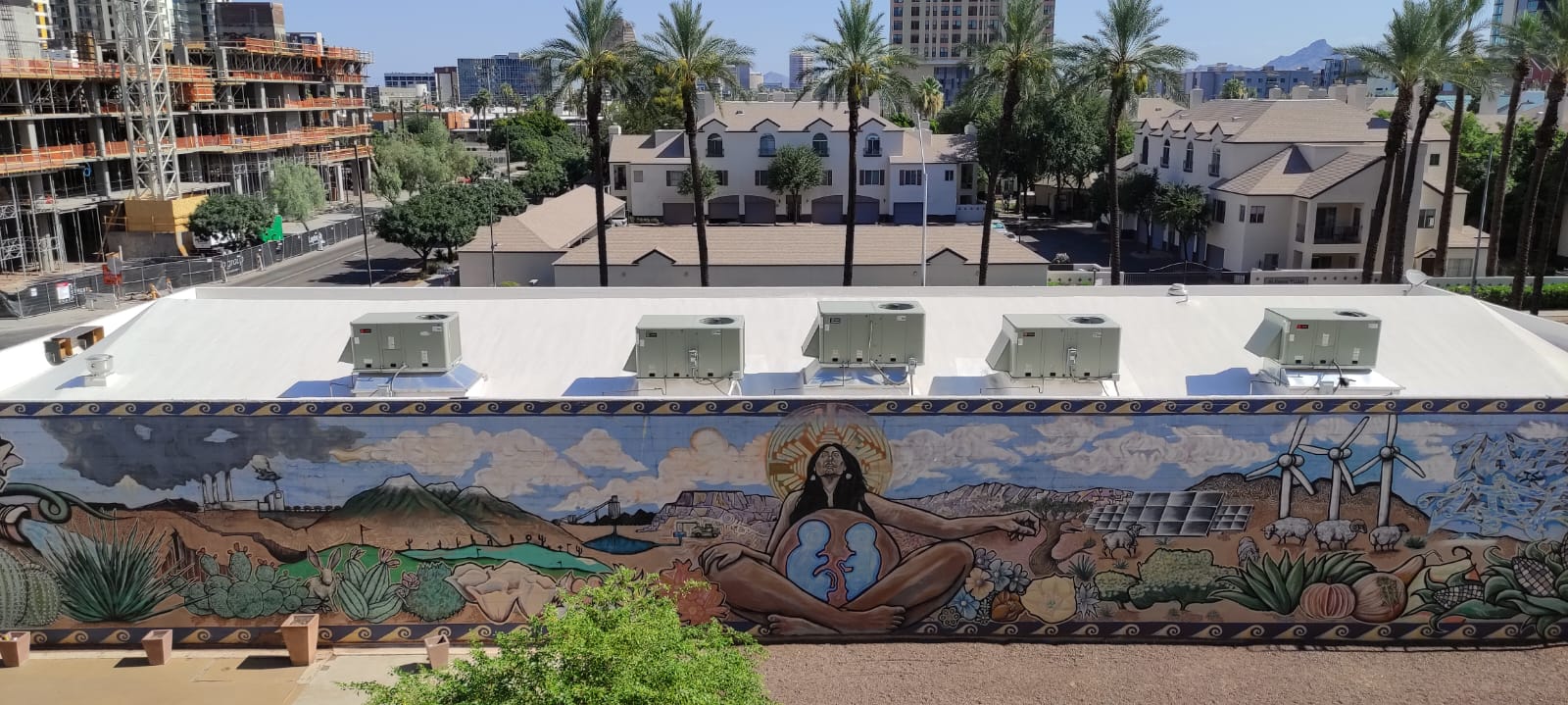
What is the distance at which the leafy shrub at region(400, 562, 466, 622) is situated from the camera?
55.7 feet

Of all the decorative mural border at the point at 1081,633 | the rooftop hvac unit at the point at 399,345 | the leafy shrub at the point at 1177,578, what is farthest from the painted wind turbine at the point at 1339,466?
the rooftop hvac unit at the point at 399,345

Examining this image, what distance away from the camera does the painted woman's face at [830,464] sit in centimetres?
1652

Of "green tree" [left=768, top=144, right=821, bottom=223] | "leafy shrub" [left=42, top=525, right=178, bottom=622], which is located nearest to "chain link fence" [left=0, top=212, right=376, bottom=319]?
"leafy shrub" [left=42, top=525, right=178, bottom=622]

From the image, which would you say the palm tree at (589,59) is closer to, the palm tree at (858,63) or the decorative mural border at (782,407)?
the palm tree at (858,63)

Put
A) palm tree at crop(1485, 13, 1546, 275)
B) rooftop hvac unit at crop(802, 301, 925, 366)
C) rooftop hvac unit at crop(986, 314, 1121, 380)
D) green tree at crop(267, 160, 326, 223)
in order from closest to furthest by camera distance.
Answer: rooftop hvac unit at crop(986, 314, 1121, 380), rooftop hvac unit at crop(802, 301, 925, 366), palm tree at crop(1485, 13, 1546, 275), green tree at crop(267, 160, 326, 223)

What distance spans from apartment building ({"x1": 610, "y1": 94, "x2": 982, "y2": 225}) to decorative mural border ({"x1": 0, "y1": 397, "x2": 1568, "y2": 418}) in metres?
56.5

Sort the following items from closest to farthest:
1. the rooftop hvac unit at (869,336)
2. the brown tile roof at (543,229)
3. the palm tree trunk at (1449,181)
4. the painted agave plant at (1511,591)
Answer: the painted agave plant at (1511,591) < the rooftop hvac unit at (869,336) < the palm tree trunk at (1449,181) < the brown tile roof at (543,229)

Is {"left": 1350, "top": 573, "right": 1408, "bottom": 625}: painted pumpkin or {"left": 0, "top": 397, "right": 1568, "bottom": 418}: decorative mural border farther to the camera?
{"left": 1350, "top": 573, "right": 1408, "bottom": 625}: painted pumpkin

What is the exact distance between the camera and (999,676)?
1614cm

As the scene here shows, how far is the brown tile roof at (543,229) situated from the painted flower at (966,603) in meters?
35.0

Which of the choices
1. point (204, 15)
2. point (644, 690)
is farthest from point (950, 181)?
point (204, 15)

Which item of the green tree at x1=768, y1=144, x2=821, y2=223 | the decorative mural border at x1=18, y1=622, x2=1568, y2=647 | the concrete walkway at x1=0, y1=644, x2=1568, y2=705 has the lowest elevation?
the concrete walkway at x1=0, y1=644, x2=1568, y2=705

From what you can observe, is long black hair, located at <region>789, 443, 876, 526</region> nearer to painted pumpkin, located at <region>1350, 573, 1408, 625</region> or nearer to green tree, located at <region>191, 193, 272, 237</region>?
painted pumpkin, located at <region>1350, 573, 1408, 625</region>

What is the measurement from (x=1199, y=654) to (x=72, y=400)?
59.2 ft
